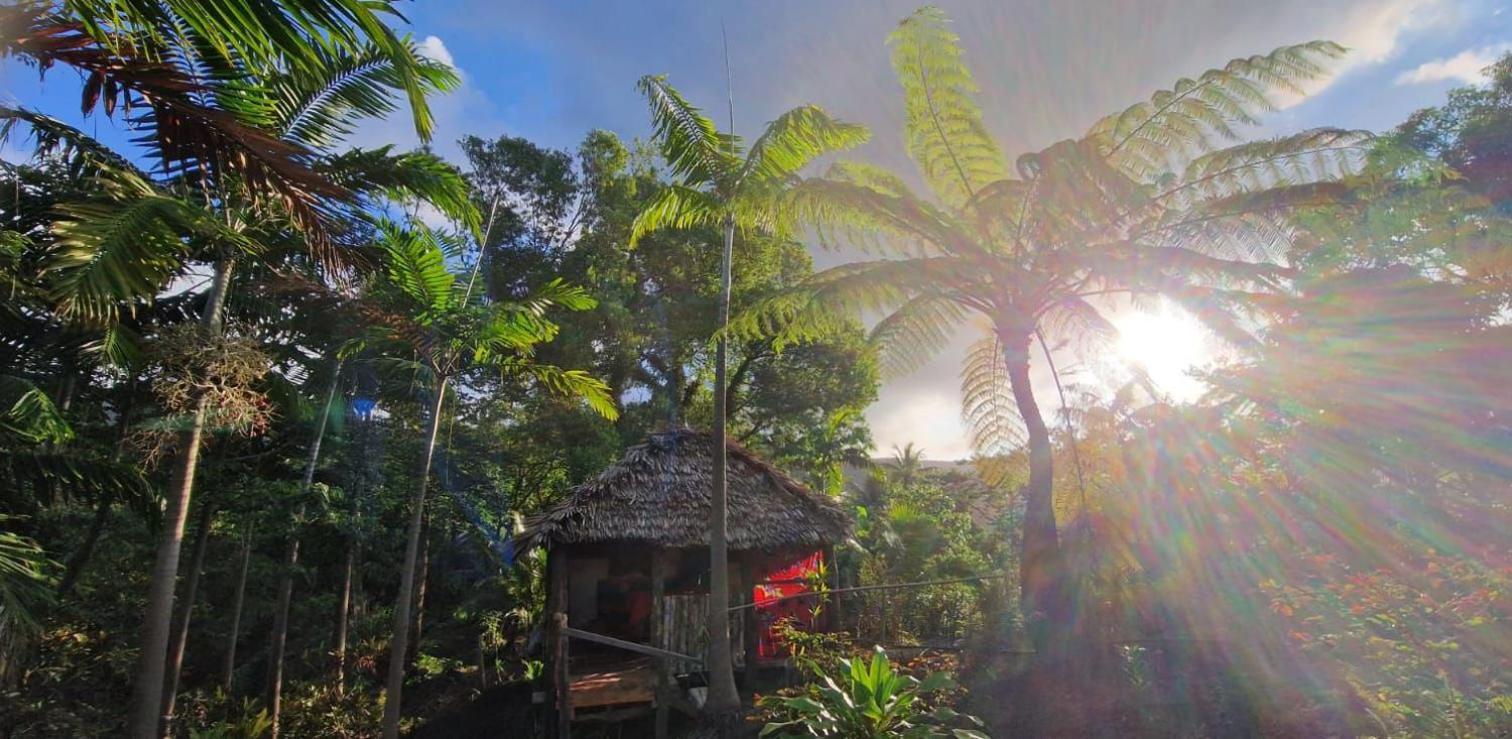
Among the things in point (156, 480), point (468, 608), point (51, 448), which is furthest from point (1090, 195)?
point (468, 608)

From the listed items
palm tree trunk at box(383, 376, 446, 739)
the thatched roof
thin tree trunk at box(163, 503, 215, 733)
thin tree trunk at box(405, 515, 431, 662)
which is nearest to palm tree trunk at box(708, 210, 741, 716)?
the thatched roof

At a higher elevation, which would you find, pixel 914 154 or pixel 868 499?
pixel 914 154

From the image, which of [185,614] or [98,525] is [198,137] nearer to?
[98,525]

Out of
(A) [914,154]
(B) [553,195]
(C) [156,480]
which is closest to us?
(C) [156,480]

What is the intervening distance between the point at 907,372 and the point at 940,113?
3.07m

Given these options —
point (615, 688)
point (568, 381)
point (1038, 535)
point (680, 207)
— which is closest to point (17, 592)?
point (568, 381)

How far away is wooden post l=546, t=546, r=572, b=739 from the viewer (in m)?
A: 7.58

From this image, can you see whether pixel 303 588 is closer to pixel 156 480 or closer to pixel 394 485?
pixel 394 485

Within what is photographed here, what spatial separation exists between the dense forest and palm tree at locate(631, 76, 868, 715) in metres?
0.05

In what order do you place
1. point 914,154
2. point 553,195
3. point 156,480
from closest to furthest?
1. point 156,480
2. point 914,154
3. point 553,195

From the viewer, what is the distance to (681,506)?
30.7 ft

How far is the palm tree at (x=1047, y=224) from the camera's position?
21.4ft

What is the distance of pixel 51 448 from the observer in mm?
6688

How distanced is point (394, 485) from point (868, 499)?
13.3m
